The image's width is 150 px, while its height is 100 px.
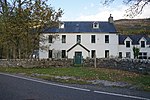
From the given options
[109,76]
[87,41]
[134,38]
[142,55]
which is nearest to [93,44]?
[87,41]

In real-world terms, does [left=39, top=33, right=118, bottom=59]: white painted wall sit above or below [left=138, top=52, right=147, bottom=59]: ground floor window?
above

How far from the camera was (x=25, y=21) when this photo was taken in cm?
3906

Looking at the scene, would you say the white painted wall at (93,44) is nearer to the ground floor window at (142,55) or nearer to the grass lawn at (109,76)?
the ground floor window at (142,55)

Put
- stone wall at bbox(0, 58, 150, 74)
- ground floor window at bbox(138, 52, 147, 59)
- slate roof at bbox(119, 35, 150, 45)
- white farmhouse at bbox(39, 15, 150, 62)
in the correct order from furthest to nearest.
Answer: slate roof at bbox(119, 35, 150, 45) → ground floor window at bbox(138, 52, 147, 59) → white farmhouse at bbox(39, 15, 150, 62) → stone wall at bbox(0, 58, 150, 74)

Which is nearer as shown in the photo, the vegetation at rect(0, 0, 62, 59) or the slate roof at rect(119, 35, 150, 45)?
the vegetation at rect(0, 0, 62, 59)

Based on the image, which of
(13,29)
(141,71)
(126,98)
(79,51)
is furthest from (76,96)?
(79,51)

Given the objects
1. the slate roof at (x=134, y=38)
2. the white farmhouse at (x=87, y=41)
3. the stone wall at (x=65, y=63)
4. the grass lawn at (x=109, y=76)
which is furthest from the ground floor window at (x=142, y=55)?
the grass lawn at (x=109, y=76)

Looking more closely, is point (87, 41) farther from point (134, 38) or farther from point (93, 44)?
point (134, 38)

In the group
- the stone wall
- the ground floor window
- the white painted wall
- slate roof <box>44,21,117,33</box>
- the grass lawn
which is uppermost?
slate roof <box>44,21,117,33</box>

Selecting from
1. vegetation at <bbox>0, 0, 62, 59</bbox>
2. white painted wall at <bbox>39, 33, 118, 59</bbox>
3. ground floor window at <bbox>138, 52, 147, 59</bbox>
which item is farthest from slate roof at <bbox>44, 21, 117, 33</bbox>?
vegetation at <bbox>0, 0, 62, 59</bbox>

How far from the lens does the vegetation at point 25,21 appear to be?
1532 inches

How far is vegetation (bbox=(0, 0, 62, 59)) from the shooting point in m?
38.9

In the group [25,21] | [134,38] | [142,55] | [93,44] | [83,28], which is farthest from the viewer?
[134,38]

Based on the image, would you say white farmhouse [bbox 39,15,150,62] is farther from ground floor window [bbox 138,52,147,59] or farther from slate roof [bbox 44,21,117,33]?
ground floor window [bbox 138,52,147,59]
